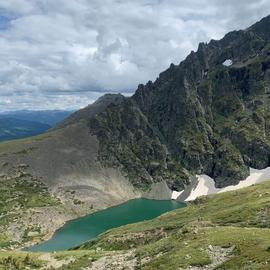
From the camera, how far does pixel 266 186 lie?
166875 mm

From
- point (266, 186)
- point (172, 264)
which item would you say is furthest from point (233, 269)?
point (266, 186)

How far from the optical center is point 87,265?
68.4 m

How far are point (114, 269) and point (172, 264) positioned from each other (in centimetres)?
1000

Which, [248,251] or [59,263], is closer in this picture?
[248,251]

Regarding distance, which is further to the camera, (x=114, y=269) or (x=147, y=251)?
(x=147, y=251)

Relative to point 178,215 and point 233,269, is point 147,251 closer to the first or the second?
point 233,269

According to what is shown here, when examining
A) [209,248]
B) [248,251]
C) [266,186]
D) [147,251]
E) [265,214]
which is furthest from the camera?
[266,186]

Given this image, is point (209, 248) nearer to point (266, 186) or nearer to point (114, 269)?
point (114, 269)

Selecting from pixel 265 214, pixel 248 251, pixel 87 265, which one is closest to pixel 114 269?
pixel 87 265

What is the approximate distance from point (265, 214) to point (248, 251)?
4957cm

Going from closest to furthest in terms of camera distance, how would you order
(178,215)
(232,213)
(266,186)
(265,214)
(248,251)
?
(248,251) → (265,214) → (232,213) → (178,215) → (266,186)

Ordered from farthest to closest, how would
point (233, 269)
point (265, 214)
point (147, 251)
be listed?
point (265, 214) → point (147, 251) → point (233, 269)

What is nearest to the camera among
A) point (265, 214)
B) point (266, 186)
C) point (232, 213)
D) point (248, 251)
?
point (248, 251)

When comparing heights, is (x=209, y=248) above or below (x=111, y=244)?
above
